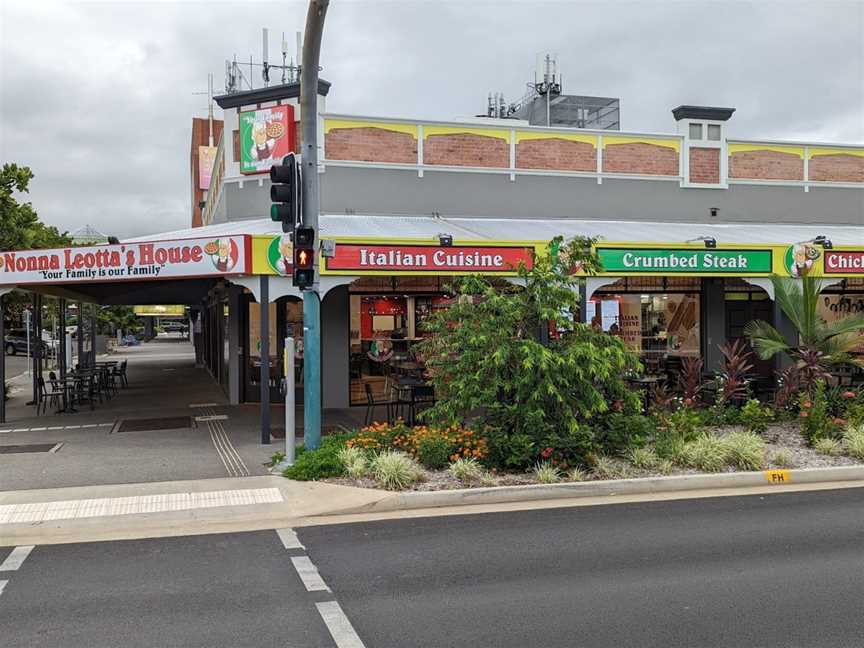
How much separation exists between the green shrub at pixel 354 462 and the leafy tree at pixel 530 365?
1.17m

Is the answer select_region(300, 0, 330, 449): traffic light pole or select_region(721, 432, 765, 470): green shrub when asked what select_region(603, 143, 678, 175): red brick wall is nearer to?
select_region(721, 432, 765, 470): green shrub

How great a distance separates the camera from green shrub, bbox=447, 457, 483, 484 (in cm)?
932

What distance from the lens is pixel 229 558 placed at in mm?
6793

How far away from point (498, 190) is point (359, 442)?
30.4 ft

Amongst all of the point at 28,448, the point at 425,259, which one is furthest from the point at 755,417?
the point at 28,448

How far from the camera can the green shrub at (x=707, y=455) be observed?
9.95 metres

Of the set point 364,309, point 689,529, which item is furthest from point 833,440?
point 364,309

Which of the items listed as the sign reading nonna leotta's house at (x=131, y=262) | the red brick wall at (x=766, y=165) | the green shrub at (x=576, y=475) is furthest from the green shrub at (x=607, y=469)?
the red brick wall at (x=766, y=165)

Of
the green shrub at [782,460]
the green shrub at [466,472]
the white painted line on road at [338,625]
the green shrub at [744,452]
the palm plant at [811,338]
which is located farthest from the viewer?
the palm plant at [811,338]

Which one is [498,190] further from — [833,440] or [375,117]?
[833,440]

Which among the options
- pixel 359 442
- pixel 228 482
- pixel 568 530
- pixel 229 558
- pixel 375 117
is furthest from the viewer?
pixel 375 117

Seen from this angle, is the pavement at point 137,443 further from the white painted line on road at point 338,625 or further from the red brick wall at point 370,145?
the red brick wall at point 370,145

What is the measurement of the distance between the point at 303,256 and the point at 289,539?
4096mm

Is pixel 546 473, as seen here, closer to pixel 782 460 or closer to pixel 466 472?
pixel 466 472
